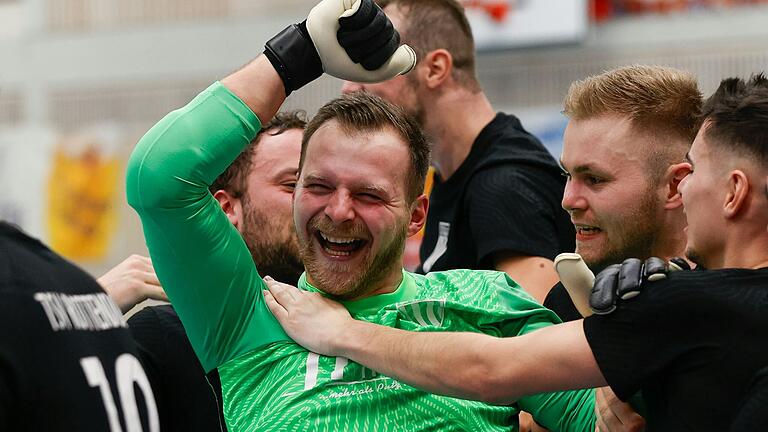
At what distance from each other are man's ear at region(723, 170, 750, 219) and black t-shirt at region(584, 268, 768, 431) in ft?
0.48

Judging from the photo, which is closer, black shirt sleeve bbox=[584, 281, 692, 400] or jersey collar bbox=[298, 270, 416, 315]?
black shirt sleeve bbox=[584, 281, 692, 400]

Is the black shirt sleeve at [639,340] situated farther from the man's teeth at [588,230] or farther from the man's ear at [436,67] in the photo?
the man's ear at [436,67]

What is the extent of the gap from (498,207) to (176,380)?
1.29 m

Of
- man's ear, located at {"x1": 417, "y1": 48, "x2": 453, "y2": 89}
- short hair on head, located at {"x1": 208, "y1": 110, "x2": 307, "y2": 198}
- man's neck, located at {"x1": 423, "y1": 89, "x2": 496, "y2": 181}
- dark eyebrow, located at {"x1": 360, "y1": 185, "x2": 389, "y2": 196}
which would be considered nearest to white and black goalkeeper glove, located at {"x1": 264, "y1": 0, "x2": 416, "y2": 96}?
dark eyebrow, located at {"x1": 360, "y1": 185, "x2": 389, "y2": 196}

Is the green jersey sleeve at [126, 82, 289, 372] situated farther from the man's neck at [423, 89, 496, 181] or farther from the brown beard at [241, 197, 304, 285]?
the man's neck at [423, 89, 496, 181]

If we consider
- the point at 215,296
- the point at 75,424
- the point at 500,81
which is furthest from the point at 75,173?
the point at 75,424

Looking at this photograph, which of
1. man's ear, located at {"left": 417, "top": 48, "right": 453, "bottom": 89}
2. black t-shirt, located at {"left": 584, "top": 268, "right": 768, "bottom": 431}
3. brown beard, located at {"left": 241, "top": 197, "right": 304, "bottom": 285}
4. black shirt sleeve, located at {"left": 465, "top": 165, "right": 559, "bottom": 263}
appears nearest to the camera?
black t-shirt, located at {"left": 584, "top": 268, "right": 768, "bottom": 431}

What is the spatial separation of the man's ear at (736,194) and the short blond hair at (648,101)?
0.95 metres

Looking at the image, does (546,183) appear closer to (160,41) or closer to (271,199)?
(271,199)

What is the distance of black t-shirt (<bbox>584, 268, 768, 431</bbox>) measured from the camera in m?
2.38

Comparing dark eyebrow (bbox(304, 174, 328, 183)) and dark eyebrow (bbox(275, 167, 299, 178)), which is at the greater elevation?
dark eyebrow (bbox(304, 174, 328, 183))

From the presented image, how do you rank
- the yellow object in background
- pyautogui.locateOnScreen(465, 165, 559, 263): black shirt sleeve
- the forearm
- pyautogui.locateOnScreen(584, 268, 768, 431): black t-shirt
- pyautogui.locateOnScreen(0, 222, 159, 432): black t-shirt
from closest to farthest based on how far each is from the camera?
pyautogui.locateOnScreen(0, 222, 159, 432): black t-shirt → pyautogui.locateOnScreen(584, 268, 768, 431): black t-shirt → the forearm → pyautogui.locateOnScreen(465, 165, 559, 263): black shirt sleeve → the yellow object in background

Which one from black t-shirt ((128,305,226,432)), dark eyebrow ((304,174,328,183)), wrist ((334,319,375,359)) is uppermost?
dark eyebrow ((304,174,328,183))

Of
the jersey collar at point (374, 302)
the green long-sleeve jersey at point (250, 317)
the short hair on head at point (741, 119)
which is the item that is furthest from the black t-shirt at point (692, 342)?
the jersey collar at point (374, 302)
